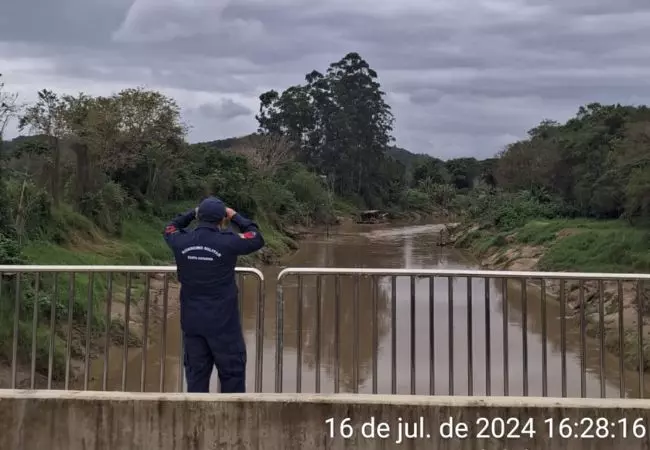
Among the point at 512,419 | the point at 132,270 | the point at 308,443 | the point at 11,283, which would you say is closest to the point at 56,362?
the point at 11,283

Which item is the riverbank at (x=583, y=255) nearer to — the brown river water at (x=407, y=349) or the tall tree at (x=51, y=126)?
the brown river water at (x=407, y=349)

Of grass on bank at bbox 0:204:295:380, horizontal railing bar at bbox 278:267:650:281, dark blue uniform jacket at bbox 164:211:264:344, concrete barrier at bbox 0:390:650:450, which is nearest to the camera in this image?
concrete barrier at bbox 0:390:650:450

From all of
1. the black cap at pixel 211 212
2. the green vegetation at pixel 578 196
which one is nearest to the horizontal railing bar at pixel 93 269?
the black cap at pixel 211 212

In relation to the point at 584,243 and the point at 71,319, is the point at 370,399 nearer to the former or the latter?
the point at 71,319

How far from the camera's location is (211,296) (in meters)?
4.48

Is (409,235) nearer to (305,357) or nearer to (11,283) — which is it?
(305,357)

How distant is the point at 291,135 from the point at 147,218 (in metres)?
42.0

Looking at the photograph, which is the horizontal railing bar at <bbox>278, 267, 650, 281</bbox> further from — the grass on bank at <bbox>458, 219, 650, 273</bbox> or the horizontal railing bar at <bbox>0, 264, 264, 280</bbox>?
the grass on bank at <bbox>458, 219, 650, 273</bbox>

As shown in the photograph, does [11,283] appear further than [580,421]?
Yes

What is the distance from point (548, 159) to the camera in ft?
128

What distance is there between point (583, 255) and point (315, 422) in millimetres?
20713

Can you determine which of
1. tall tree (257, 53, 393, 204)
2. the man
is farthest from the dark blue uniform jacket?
tall tree (257, 53, 393, 204)

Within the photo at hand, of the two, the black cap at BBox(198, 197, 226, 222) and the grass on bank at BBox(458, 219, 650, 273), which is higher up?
the black cap at BBox(198, 197, 226, 222)

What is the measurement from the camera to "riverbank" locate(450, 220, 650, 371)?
13836 millimetres
